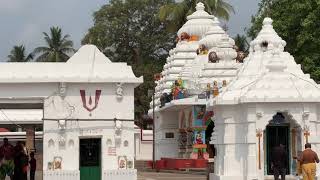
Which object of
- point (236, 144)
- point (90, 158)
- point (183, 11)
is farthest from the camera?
point (183, 11)

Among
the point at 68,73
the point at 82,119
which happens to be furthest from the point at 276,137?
the point at 68,73

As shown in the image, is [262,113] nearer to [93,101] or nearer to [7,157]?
[93,101]

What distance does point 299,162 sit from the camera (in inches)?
890

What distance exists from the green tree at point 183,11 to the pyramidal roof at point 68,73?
107ft

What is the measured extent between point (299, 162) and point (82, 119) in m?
6.77

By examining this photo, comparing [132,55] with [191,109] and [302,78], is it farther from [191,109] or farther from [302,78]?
[302,78]

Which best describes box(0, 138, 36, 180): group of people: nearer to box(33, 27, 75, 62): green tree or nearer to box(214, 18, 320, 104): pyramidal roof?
box(214, 18, 320, 104): pyramidal roof

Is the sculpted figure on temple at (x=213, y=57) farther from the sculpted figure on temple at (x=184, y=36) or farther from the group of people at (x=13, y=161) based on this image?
the group of people at (x=13, y=161)

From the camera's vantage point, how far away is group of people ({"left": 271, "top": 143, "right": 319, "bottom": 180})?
21.9 m

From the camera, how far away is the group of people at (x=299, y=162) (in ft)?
71.9

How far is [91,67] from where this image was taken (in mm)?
23094

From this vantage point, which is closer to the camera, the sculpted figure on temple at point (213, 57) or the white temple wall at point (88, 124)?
the white temple wall at point (88, 124)

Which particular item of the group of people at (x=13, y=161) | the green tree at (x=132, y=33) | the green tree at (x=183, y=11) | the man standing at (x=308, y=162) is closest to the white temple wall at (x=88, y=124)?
the group of people at (x=13, y=161)

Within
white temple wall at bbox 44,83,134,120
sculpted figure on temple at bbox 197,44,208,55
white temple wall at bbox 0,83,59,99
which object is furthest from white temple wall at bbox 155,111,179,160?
white temple wall at bbox 0,83,59,99
